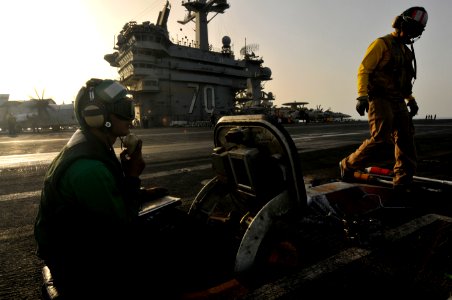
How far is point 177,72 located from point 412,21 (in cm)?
4720

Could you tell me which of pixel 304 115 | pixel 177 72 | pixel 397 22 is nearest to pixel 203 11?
pixel 177 72

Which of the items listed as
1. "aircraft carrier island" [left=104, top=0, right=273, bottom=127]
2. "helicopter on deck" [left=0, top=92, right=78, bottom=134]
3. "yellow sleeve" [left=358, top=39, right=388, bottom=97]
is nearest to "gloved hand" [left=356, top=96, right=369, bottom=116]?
"yellow sleeve" [left=358, top=39, right=388, bottom=97]

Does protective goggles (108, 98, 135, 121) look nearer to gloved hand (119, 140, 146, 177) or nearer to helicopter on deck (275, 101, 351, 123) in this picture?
gloved hand (119, 140, 146, 177)

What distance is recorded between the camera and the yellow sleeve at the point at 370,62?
410 centimetres

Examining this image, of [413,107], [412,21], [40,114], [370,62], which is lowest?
[413,107]

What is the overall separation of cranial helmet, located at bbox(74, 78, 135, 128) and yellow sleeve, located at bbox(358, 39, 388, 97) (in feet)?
11.9

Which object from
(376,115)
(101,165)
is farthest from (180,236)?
(376,115)

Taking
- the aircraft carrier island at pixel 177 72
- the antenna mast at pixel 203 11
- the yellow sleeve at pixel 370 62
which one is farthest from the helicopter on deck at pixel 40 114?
the yellow sleeve at pixel 370 62

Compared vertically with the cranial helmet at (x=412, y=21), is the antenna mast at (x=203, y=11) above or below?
above

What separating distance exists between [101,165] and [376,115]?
4036 millimetres

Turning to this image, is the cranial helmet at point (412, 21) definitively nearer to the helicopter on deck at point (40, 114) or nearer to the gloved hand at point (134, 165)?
the gloved hand at point (134, 165)

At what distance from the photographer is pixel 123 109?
6.01ft

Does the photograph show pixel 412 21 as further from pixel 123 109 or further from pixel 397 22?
pixel 123 109

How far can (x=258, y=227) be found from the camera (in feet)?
6.03
